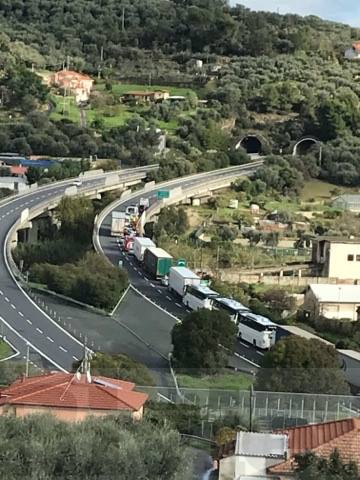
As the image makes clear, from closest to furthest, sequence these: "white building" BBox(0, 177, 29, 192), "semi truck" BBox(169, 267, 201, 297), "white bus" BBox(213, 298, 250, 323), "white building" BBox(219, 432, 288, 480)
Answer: "white building" BBox(219, 432, 288, 480), "white bus" BBox(213, 298, 250, 323), "semi truck" BBox(169, 267, 201, 297), "white building" BBox(0, 177, 29, 192)

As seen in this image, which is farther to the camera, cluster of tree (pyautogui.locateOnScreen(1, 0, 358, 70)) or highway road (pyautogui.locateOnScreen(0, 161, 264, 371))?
cluster of tree (pyautogui.locateOnScreen(1, 0, 358, 70))

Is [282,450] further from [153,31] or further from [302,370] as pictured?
[153,31]

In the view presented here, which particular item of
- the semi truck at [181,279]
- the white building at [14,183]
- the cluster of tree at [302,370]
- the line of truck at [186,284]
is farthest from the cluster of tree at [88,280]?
the white building at [14,183]

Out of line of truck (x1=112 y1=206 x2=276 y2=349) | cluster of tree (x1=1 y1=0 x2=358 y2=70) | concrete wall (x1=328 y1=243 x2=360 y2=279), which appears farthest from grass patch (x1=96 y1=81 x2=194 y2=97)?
concrete wall (x1=328 y1=243 x2=360 y2=279)

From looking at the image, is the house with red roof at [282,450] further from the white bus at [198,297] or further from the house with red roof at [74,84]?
the house with red roof at [74,84]

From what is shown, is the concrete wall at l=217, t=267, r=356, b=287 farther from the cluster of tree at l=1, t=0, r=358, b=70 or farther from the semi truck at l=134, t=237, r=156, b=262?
the cluster of tree at l=1, t=0, r=358, b=70
